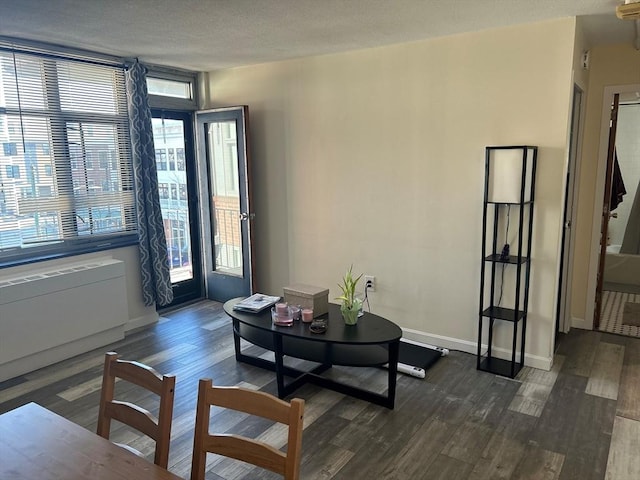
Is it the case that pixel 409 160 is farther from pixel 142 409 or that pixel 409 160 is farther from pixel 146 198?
pixel 142 409

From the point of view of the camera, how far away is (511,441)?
2691 mm

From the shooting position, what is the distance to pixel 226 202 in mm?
5152

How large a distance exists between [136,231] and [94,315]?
92cm

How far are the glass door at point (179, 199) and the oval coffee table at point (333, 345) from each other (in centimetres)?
200

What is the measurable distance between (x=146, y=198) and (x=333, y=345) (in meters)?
2.37

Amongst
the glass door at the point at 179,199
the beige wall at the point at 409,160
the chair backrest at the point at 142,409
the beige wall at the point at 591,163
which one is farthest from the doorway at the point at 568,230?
the glass door at the point at 179,199

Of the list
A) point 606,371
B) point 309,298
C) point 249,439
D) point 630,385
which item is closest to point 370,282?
point 309,298

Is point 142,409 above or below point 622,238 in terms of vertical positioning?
above

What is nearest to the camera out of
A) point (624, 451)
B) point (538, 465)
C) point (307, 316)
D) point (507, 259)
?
point (538, 465)

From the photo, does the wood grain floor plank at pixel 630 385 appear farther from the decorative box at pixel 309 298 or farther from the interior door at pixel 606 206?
the decorative box at pixel 309 298

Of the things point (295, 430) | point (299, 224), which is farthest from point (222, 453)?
point (299, 224)

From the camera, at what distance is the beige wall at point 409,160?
3396 mm

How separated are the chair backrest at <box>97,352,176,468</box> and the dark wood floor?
3.23 feet

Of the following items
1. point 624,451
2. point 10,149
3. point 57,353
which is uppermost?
point 10,149
